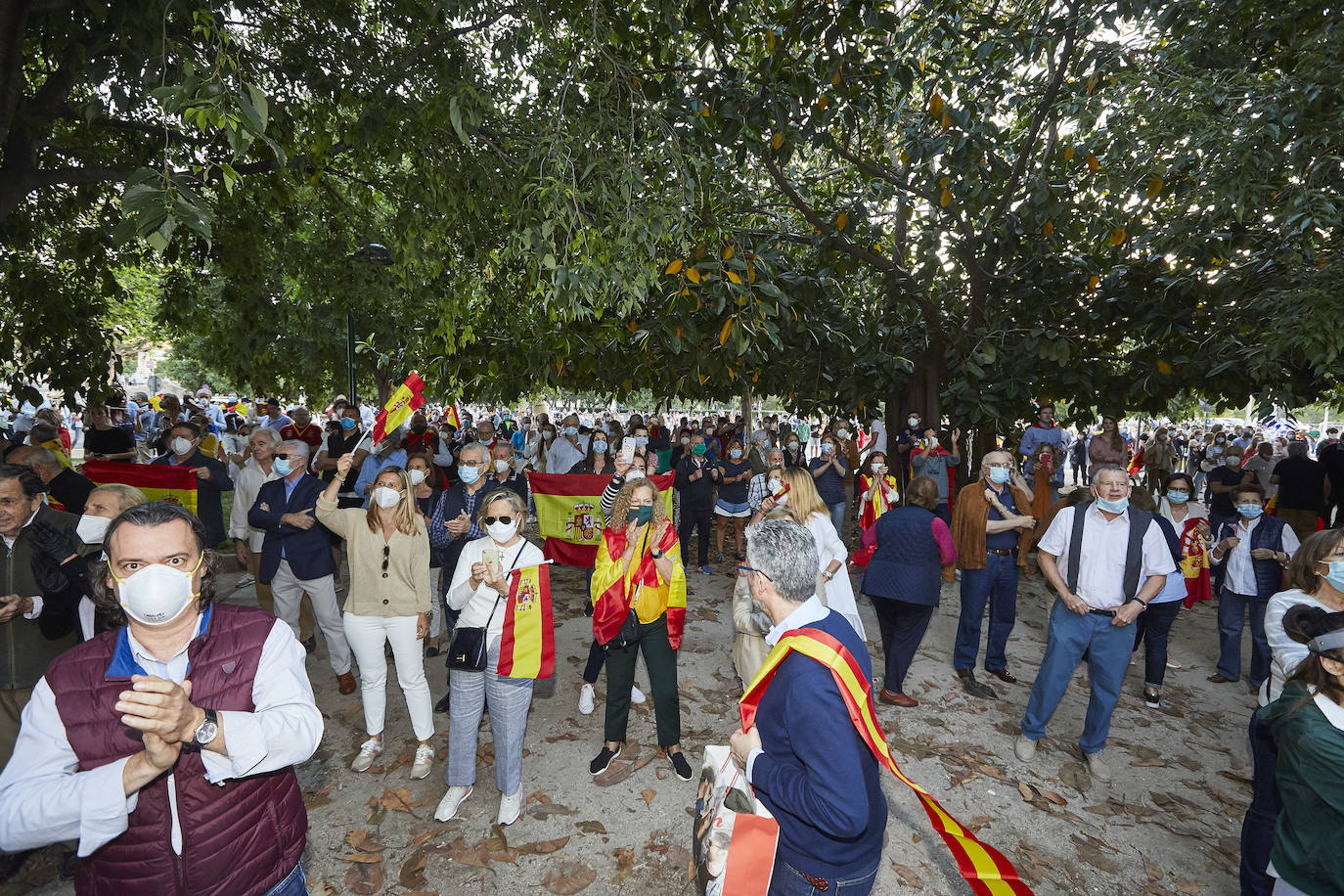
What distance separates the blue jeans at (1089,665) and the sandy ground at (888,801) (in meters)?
0.34

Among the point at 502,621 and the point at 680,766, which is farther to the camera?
the point at 680,766

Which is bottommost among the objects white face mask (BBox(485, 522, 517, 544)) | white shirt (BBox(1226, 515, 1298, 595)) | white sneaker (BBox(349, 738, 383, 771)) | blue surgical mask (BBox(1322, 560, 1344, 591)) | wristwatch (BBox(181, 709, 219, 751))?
white sneaker (BBox(349, 738, 383, 771))

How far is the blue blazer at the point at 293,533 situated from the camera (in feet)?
19.8

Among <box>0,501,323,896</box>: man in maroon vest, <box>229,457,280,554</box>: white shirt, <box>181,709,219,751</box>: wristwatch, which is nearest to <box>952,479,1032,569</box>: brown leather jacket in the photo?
<box>0,501,323,896</box>: man in maroon vest

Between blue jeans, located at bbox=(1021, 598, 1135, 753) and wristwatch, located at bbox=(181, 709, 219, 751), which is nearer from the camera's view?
wristwatch, located at bbox=(181, 709, 219, 751)

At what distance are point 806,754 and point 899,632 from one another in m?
4.35

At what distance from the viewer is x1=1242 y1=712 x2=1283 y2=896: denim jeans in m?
3.16

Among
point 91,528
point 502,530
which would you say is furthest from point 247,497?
point 502,530

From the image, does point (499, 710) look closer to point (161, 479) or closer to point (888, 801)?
point (888, 801)

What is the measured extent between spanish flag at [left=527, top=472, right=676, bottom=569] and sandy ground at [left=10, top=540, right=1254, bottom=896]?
258 cm

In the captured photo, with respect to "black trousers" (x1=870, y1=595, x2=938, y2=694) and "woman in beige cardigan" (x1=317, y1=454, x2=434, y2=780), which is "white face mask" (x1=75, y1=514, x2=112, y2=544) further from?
"black trousers" (x1=870, y1=595, x2=938, y2=694)

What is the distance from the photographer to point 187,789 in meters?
2.03

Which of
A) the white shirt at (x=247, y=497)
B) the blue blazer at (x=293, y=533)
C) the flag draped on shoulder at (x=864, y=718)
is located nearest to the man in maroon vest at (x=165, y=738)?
the flag draped on shoulder at (x=864, y=718)

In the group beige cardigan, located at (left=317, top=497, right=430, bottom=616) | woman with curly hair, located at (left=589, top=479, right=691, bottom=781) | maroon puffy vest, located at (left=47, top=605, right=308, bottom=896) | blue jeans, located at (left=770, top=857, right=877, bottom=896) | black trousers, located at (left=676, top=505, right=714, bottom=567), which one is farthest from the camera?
black trousers, located at (left=676, top=505, right=714, bottom=567)
